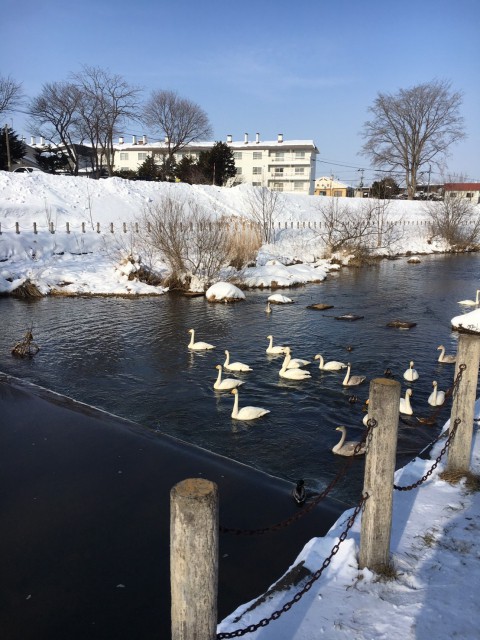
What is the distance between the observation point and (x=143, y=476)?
6.81 m

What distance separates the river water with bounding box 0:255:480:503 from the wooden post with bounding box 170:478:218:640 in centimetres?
423

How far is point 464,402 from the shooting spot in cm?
514

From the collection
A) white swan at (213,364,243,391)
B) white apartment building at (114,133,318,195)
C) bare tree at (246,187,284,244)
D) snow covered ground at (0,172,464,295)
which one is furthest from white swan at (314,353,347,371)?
white apartment building at (114,133,318,195)

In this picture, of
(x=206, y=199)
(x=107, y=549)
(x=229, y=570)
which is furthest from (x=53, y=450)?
(x=206, y=199)

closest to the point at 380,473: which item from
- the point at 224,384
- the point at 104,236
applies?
the point at 224,384

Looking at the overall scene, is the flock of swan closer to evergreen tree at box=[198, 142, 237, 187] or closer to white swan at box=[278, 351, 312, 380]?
white swan at box=[278, 351, 312, 380]

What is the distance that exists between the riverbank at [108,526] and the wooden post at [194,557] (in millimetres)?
2192

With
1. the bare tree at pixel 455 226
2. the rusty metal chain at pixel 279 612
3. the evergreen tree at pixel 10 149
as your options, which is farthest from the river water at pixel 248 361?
the evergreen tree at pixel 10 149

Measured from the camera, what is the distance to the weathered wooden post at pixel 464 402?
4992mm

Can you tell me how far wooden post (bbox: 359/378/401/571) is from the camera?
3.65m

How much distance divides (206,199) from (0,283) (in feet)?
83.0

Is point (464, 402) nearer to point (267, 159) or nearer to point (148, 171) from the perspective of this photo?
point (148, 171)

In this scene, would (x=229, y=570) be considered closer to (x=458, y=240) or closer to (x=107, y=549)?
(x=107, y=549)

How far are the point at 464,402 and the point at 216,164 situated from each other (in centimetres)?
5133
